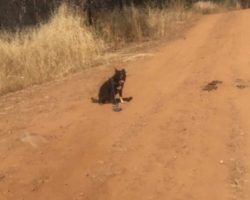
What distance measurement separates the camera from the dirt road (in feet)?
18.0

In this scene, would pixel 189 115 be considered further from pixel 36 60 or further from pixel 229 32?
pixel 229 32

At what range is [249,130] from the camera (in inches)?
255

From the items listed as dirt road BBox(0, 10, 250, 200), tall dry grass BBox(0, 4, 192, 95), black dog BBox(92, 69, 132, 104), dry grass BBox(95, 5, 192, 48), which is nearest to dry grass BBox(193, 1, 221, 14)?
dry grass BBox(95, 5, 192, 48)

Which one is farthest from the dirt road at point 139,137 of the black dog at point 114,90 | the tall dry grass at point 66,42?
the tall dry grass at point 66,42

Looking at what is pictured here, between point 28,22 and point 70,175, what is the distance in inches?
571

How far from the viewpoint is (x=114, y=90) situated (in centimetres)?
825

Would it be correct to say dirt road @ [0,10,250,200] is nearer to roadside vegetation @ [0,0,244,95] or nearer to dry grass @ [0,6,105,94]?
dry grass @ [0,6,105,94]

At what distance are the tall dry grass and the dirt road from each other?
1084 millimetres

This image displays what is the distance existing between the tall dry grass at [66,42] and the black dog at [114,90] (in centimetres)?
295

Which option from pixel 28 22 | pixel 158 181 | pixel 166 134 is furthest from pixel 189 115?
pixel 28 22

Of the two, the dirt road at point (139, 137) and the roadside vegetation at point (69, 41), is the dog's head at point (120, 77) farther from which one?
the roadside vegetation at point (69, 41)

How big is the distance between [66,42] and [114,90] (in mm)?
4107

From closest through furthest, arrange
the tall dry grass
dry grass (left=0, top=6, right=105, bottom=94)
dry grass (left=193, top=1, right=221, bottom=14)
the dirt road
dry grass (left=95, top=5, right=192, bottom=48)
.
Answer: the dirt road → dry grass (left=0, top=6, right=105, bottom=94) → the tall dry grass → dry grass (left=95, top=5, right=192, bottom=48) → dry grass (left=193, top=1, right=221, bottom=14)

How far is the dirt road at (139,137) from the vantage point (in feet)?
18.0
